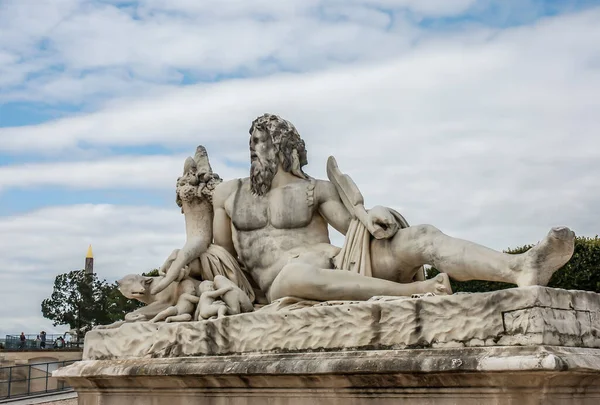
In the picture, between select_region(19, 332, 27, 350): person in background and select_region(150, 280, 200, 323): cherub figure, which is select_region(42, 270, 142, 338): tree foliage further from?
select_region(150, 280, 200, 323): cherub figure

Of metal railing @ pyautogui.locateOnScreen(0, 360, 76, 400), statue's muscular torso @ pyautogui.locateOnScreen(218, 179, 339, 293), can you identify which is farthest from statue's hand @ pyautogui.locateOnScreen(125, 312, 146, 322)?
metal railing @ pyautogui.locateOnScreen(0, 360, 76, 400)

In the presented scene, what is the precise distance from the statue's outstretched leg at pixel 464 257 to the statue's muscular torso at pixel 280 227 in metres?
0.65

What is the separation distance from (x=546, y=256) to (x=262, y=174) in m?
2.84

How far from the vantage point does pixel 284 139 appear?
7.65 metres

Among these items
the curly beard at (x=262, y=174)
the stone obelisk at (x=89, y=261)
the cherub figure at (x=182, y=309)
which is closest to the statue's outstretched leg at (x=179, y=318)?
the cherub figure at (x=182, y=309)

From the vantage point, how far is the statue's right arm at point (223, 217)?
313 inches

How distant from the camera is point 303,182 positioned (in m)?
7.55

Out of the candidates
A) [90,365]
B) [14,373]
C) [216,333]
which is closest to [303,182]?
[216,333]

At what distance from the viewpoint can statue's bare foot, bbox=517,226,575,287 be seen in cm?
554

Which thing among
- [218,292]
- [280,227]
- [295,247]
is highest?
[280,227]

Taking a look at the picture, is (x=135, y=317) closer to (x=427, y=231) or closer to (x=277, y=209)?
(x=277, y=209)

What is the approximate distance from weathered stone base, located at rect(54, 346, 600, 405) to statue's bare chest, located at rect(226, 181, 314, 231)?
4.52 ft

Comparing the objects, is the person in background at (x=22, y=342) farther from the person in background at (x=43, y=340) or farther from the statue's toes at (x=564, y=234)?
the statue's toes at (x=564, y=234)

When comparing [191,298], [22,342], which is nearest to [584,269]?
[191,298]
